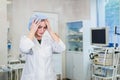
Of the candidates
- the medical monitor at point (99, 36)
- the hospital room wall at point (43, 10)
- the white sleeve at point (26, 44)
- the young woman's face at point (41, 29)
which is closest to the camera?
the white sleeve at point (26, 44)

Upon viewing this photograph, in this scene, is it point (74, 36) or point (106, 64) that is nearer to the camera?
point (106, 64)

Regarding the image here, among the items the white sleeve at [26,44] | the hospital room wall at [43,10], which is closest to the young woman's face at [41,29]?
the white sleeve at [26,44]

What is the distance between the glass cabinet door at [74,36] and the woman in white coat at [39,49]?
327cm

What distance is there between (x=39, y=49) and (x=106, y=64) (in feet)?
8.52

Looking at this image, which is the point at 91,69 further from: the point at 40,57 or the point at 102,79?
the point at 40,57

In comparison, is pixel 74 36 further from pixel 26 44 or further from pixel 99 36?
pixel 26 44

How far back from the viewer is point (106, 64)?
4.34 m

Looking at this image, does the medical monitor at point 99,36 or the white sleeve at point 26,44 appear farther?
the medical monitor at point 99,36

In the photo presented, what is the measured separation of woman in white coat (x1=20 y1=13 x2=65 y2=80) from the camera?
2043 mm

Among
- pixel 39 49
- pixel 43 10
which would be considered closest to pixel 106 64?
pixel 43 10

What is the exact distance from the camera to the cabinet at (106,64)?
430 cm

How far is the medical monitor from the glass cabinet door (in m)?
0.67

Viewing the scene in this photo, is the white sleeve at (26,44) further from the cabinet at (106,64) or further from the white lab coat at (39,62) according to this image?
the cabinet at (106,64)

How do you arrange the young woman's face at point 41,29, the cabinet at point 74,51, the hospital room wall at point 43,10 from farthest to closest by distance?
the cabinet at point 74,51
the hospital room wall at point 43,10
the young woman's face at point 41,29
